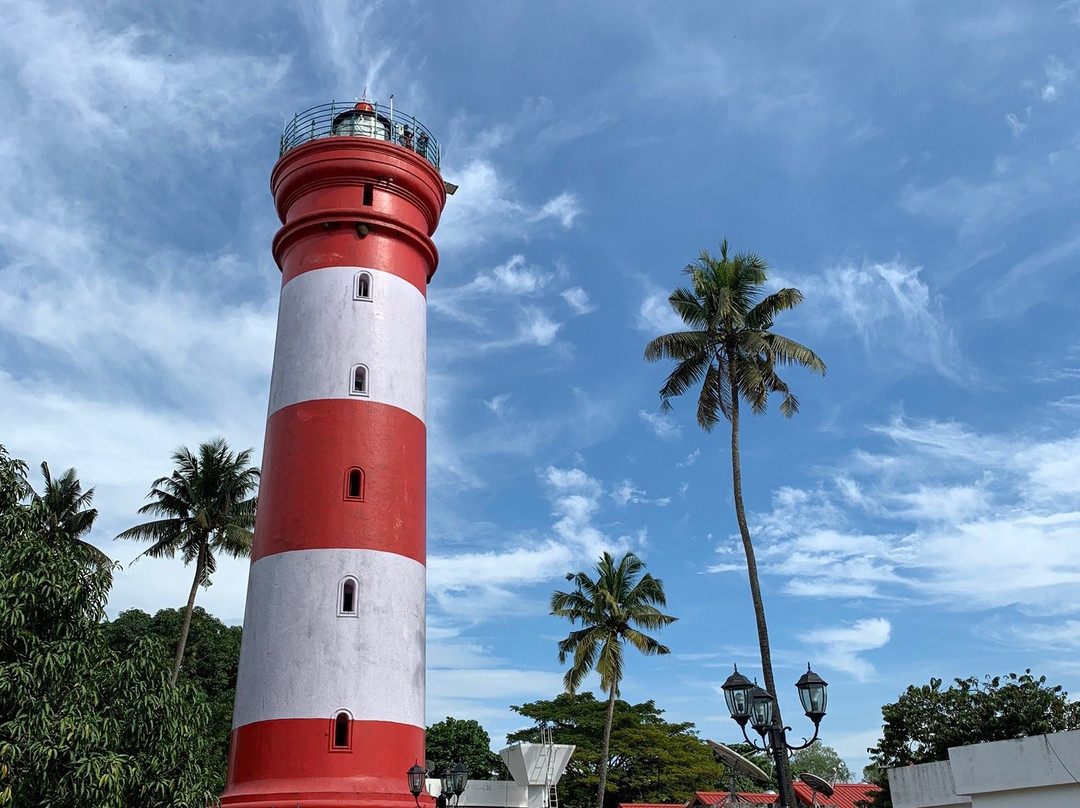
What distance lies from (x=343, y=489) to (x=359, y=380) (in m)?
2.50

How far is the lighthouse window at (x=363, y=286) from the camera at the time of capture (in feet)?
70.7

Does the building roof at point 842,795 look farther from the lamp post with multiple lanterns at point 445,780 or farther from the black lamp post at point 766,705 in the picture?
the black lamp post at point 766,705

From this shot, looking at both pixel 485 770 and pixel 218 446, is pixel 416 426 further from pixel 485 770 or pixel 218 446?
pixel 485 770

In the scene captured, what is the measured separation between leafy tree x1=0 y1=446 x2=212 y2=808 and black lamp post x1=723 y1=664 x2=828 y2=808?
8.16 m

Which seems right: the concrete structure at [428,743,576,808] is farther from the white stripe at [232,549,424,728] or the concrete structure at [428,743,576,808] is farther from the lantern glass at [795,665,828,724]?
the lantern glass at [795,665,828,724]

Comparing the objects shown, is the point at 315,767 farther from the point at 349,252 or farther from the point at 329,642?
the point at 349,252

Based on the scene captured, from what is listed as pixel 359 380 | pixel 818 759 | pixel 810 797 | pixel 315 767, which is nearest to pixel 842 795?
pixel 810 797

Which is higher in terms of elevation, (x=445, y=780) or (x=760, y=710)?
(x=760, y=710)

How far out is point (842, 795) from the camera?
3722cm

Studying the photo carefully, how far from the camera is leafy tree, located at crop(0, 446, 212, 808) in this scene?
12.5 m

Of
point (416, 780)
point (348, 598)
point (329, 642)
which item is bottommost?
point (416, 780)

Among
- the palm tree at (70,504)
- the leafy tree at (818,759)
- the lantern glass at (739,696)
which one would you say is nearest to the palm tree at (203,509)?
the palm tree at (70,504)

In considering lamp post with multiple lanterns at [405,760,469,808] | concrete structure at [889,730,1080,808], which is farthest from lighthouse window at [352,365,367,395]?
concrete structure at [889,730,1080,808]

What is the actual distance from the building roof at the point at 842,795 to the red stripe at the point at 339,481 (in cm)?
2131
